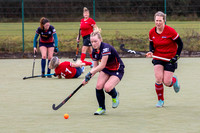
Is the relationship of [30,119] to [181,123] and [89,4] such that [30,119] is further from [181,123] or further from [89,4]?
[89,4]

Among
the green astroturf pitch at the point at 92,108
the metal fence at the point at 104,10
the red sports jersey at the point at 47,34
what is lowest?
the green astroturf pitch at the point at 92,108

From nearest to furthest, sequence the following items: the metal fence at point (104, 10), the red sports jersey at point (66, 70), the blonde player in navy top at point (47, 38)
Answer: the red sports jersey at point (66, 70) < the blonde player in navy top at point (47, 38) < the metal fence at point (104, 10)

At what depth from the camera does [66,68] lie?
10328 mm

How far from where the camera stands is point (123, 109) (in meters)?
7.00

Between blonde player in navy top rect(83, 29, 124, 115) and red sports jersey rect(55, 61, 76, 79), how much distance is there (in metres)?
3.53

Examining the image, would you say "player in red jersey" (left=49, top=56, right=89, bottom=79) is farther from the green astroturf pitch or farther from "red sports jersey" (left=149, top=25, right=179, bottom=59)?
"red sports jersey" (left=149, top=25, right=179, bottom=59)

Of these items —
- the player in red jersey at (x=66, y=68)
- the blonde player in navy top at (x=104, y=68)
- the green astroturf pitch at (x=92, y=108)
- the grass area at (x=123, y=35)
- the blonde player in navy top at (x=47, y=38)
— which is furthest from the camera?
the grass area at (x=123, y=35)

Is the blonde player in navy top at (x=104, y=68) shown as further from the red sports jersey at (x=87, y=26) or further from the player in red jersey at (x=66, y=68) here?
the red sports jersey at (x=87, y=26)

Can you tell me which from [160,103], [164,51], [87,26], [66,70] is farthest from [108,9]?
[160,103]

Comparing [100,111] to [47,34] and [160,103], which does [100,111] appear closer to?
[160,103]

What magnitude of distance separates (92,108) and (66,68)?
11.0ft

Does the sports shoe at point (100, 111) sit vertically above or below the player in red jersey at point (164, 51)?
below

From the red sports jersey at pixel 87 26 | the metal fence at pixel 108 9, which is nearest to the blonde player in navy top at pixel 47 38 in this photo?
the red sports jersey at pixel 87 26

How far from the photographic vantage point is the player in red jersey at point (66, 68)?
10080 mm
